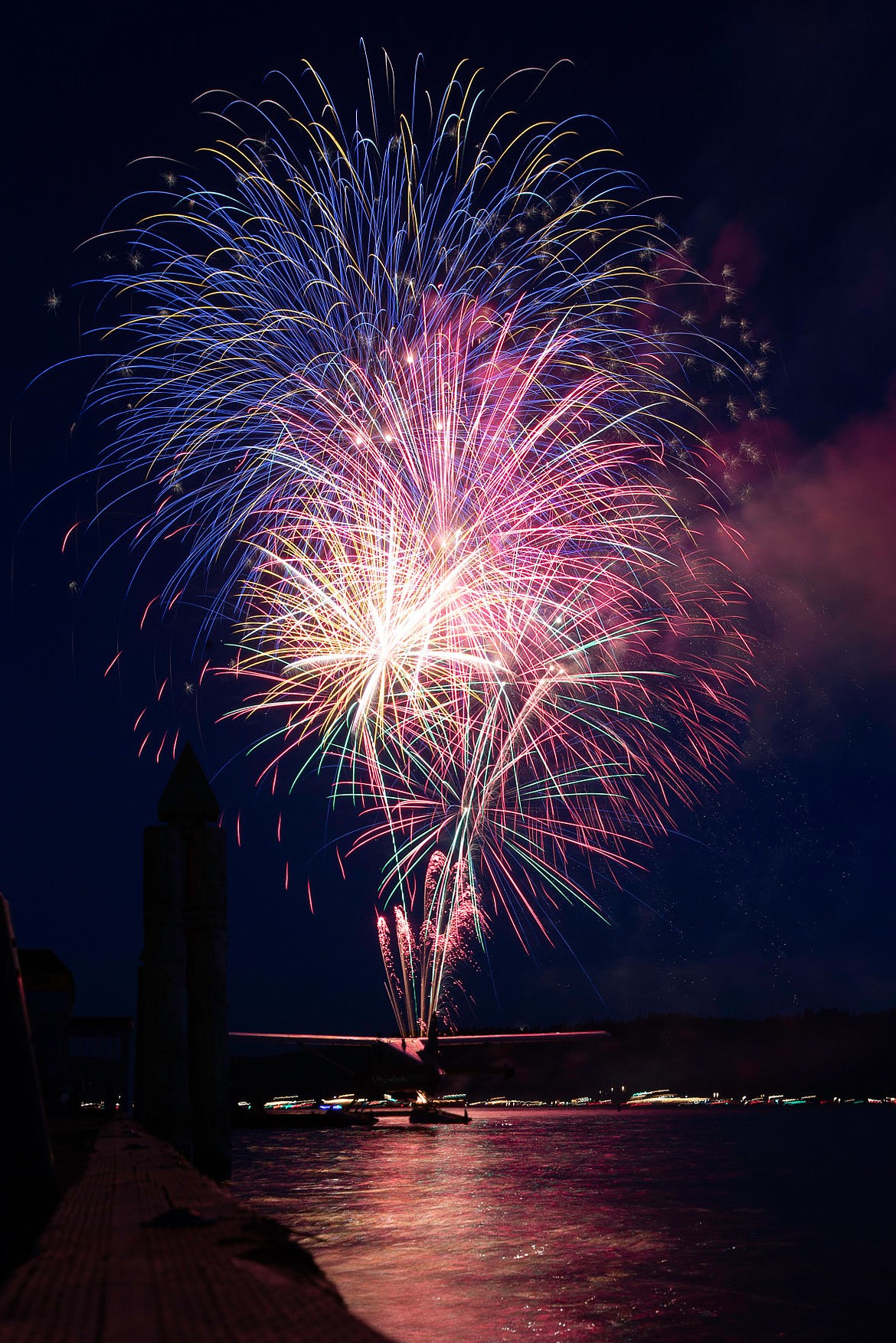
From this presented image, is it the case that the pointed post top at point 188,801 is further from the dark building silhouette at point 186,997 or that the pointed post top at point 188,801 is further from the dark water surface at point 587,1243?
the dark water surface at point 587,1243

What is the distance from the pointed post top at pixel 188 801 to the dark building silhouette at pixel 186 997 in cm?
26

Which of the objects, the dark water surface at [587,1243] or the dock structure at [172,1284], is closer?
the dock structure at [172,1284]

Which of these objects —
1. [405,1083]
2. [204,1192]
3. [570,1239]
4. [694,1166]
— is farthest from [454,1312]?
[405,1083]

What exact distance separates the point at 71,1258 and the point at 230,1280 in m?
0.98

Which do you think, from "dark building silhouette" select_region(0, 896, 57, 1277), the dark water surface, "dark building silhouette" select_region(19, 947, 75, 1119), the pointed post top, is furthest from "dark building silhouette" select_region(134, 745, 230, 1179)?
"dark building silhouette" select_region(19, 947, 75, 1119)

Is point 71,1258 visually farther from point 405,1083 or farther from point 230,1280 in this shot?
point 405,1083

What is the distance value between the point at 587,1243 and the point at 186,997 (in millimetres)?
21052

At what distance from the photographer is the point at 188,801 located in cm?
1447

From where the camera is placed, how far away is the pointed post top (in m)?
14.4

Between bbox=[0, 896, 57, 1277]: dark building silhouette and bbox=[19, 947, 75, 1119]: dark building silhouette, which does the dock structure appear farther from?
bbox=[19, 947, 75, 1119]: dark building silhouette

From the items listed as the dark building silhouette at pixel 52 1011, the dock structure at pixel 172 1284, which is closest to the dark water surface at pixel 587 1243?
the dark building silhouette at pixel 52 1011

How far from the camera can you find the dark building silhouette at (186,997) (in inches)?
504

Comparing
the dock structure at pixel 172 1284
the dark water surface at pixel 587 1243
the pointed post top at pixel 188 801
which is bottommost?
the dark water surface at pixel 587 1243

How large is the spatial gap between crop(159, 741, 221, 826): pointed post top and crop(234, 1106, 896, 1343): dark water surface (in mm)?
7969
